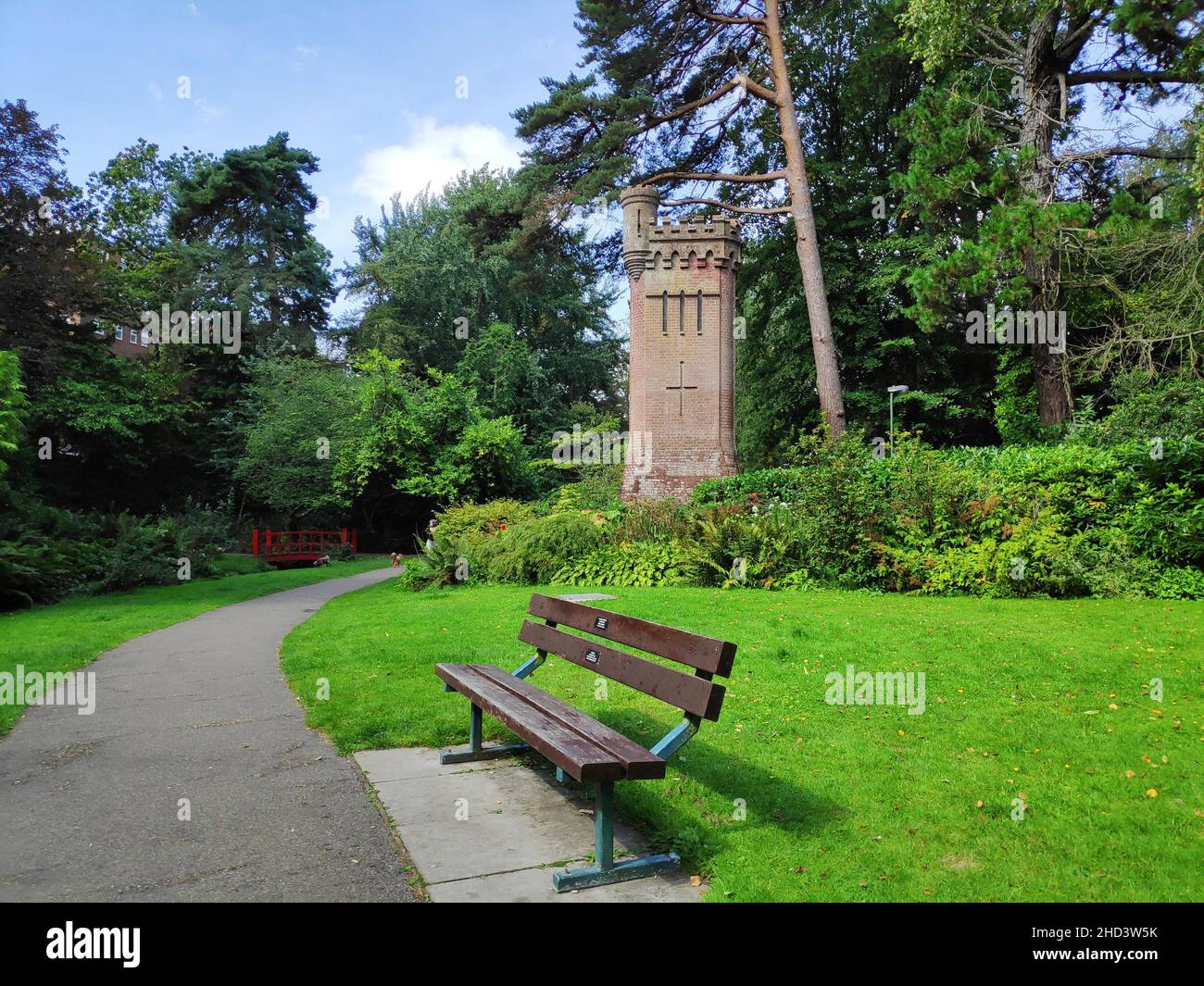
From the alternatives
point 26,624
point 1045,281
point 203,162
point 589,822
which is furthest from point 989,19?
point 203,162

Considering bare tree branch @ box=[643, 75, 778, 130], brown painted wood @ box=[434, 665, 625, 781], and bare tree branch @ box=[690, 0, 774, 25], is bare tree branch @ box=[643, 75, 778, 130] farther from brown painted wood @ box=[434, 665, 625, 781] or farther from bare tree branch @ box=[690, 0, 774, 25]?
brown painted wood @ box=[434, 665, 625, 781]

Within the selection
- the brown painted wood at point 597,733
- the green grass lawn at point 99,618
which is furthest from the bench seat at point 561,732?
the green grass lawn at point 99,618

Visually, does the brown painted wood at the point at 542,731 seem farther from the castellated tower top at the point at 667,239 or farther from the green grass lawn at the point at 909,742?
the castellated tower top at the point at 667,239

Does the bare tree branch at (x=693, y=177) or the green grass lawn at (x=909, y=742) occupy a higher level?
the bare tree branch at (x=693, y=177)

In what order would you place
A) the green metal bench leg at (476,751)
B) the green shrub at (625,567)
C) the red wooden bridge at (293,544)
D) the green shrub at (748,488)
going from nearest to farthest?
the green metal bench leg at (476,751)
the green shrub at (625,567)
the green shrub at (748,488)
the red wooden bridge at (293,544)

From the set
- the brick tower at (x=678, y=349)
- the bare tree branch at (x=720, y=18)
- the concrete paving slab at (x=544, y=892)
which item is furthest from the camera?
the bare tree branch at (x=720, y=18)

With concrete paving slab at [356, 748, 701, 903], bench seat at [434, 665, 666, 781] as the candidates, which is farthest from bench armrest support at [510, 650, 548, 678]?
concrete paving slab at [356, 748, 701, 903]

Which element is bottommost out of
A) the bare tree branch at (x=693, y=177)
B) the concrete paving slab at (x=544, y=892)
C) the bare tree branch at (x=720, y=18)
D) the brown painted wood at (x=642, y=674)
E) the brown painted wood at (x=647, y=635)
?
the concrete paving slab at (x=544, y=892)

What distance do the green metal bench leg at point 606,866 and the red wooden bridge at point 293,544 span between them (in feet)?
79.1

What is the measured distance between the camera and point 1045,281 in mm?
17625

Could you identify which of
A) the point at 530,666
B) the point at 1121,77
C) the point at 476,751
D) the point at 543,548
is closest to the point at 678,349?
the point at 543,548

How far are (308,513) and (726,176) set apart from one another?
67.1 ft

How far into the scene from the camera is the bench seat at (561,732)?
325 centimetres

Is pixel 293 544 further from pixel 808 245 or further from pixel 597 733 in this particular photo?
pixel 597 733
